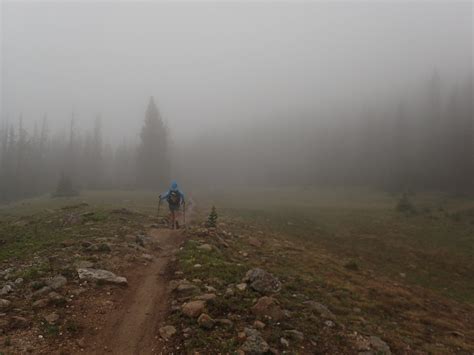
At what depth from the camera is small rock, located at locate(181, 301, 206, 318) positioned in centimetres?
667

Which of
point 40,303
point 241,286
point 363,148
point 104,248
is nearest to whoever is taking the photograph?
point 40,303

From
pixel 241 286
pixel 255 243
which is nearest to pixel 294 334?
pixel 241 286

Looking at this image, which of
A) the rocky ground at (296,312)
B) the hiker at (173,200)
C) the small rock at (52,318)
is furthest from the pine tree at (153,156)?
the small rock at (52,318)

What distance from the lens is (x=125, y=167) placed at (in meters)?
96.4

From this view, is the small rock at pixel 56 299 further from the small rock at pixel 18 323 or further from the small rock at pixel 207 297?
the small rock at pixel 207 297

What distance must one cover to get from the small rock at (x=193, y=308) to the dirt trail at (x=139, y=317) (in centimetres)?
62

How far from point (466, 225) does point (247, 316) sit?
2713 cm

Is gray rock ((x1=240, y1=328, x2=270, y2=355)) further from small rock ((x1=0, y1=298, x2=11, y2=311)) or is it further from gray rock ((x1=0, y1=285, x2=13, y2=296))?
gray rock ((x1=0, y1=285, x2=13, y2=296))

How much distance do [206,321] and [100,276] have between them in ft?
13.8

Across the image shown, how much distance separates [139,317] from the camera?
685cm

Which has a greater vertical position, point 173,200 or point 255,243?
point 173,200

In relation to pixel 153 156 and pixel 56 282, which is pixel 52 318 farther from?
pixel 153 156

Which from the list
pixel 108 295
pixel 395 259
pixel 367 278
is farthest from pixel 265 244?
pixel 108 295

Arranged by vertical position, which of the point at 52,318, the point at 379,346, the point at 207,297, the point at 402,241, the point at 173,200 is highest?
the point at 173,200
